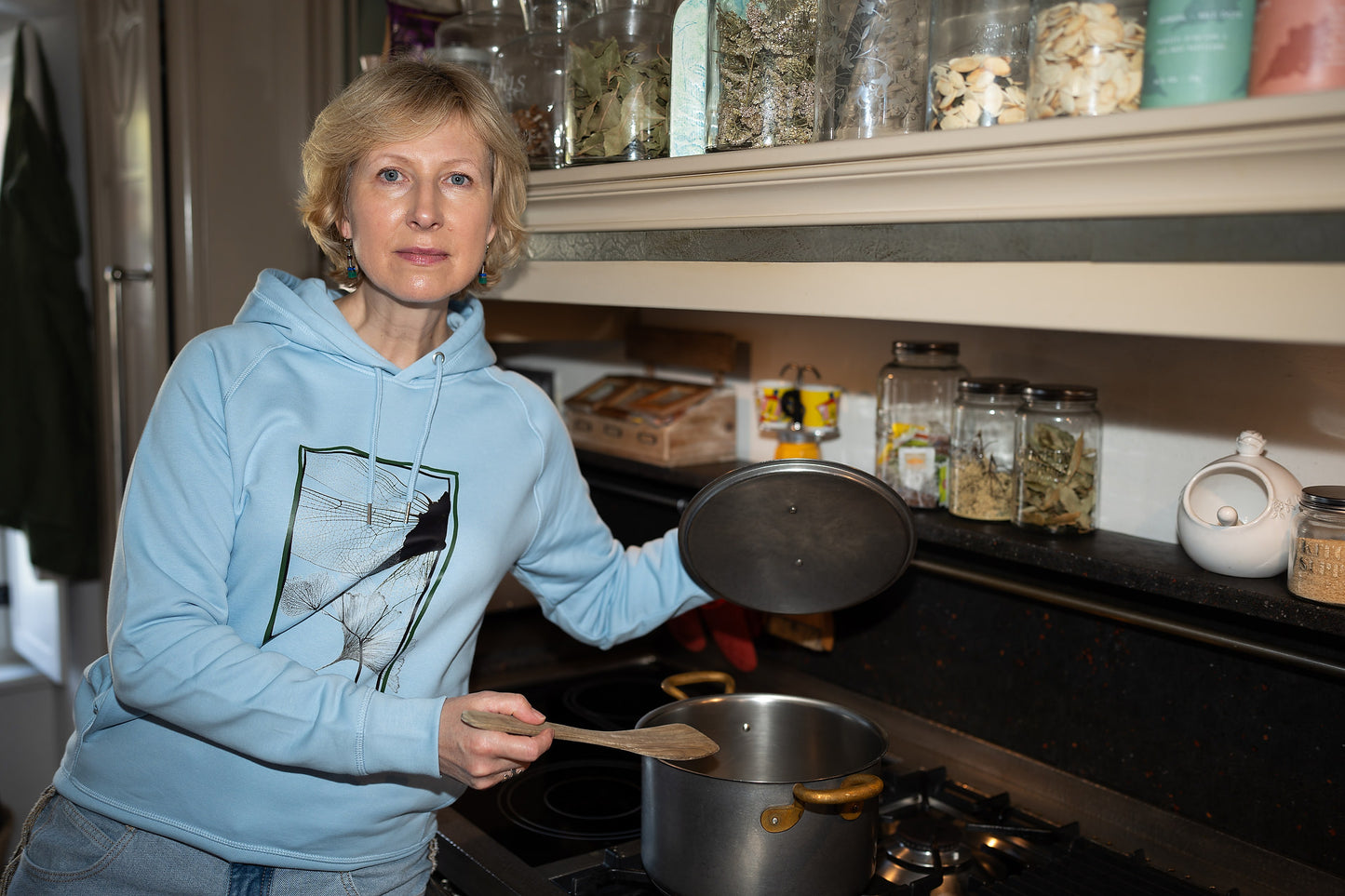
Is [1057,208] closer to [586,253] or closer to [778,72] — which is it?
[778,72]

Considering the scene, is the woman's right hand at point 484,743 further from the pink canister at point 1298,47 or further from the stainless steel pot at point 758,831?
the pink canister at point 1298,47

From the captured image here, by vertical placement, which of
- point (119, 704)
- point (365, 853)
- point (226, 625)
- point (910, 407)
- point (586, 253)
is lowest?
point (365, 853)

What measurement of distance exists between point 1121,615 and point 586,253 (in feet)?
2.55

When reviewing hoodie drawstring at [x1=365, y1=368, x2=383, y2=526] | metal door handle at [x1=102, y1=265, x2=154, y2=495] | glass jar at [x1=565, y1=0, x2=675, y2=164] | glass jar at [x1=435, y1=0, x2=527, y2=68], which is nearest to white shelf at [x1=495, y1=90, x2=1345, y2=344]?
glass jar at [x1=565, y1=0, x2=675, y2=164]

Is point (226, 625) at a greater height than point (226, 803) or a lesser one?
greater

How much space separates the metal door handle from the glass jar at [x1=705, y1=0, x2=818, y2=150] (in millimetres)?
1382

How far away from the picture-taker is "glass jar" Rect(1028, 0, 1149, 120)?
2.74 feet

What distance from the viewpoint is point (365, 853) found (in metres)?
1.16

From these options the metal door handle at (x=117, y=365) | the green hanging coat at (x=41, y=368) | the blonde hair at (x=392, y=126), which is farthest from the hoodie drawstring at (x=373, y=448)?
the green hanging coat at (x=41, y=368)

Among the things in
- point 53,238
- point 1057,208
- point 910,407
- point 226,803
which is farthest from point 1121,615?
point 53,238

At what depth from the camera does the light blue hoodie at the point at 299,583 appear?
1003 millimetres

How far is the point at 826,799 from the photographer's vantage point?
1.04 m

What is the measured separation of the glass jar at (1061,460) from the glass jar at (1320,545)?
0.26 m

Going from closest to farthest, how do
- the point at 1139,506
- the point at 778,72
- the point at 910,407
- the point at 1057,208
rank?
1. the point at 1057,208
2. the point at 778,72
3. the point at 1139,506
4. the point at 910,407
